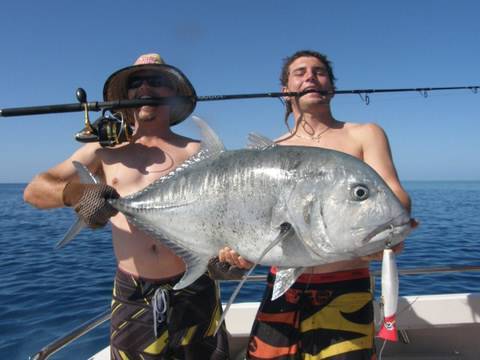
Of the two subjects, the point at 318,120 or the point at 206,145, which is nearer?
the point at 206,145

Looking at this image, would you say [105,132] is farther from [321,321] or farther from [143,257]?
[321,321]

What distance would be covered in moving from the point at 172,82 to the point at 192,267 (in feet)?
5.77

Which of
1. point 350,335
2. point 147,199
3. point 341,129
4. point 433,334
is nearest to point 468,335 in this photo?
point 433,334

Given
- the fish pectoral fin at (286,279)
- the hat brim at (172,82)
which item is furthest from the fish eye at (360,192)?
the hat brim at (172,82)

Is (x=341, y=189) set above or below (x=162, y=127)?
below

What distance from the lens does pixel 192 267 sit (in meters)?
2.55

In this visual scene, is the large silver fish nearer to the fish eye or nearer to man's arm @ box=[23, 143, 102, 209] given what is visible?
the fish eye

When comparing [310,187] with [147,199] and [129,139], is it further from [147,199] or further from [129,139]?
[129,139]

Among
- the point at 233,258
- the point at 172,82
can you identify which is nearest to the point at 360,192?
the point at 233,258

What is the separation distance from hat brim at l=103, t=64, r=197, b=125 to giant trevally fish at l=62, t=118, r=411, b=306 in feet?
3.25

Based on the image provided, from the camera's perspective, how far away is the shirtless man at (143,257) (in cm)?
283

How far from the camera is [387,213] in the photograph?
189 centimetres

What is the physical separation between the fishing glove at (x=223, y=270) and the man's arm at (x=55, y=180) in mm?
1216

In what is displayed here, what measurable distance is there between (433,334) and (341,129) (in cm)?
287
